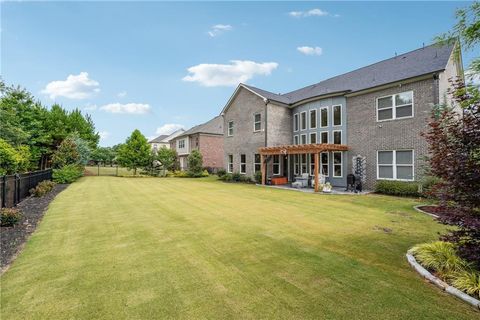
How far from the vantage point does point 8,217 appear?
707 cm

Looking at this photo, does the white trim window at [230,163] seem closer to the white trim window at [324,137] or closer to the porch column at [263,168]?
the porch column at [263,168]

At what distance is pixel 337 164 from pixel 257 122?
8125mm

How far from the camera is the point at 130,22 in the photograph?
48.5 feet

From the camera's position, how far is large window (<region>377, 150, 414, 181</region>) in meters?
13.4

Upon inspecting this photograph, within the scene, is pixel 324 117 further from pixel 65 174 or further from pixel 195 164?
pixel 65 174

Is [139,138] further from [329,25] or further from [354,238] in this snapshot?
[354,238]

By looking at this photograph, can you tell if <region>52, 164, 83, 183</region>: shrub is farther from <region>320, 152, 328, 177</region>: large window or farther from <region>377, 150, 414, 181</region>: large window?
<region>377, 150, 414, 181</region>: large window

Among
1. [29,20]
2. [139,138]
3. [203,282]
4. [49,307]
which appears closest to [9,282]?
[49,307]

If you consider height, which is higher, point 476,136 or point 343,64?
point 343,64

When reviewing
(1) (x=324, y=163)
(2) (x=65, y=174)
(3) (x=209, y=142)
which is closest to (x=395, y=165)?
(1) (x=324, y=163)

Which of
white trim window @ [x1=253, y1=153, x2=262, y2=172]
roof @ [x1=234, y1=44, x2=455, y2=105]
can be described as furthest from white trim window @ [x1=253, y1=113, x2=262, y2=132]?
white trim window @ [x1=253, y1=153, x2=262, y2=172]

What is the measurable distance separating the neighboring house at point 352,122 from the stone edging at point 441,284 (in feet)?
25.4

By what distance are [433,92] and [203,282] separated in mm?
15200

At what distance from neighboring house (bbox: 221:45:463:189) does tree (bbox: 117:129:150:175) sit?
15.0 metres
